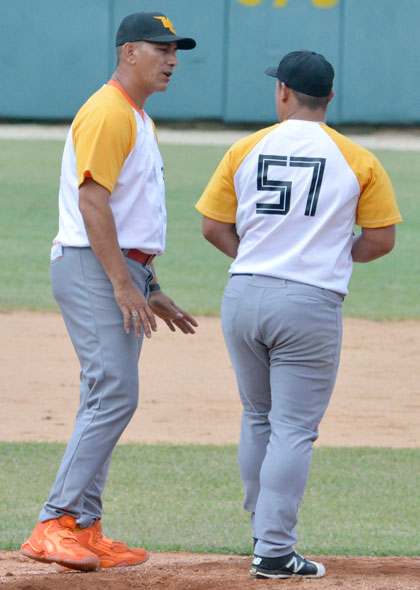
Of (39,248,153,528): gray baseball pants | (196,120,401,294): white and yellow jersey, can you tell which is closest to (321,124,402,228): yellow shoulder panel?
(196,120,401,294): white and yellow jersey

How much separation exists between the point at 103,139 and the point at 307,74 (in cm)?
75

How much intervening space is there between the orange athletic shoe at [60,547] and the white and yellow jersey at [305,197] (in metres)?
1.14

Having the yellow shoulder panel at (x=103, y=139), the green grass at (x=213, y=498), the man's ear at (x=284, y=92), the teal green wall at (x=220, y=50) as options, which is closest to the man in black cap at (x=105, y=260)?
the yellow shoulder panel at (x=103, y=139)

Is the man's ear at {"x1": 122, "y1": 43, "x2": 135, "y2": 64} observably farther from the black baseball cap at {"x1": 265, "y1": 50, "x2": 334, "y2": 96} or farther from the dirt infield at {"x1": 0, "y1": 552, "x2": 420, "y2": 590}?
the dirt infield at {"x1": 0, "y1": 552, "x2": 420, "y2": 590}

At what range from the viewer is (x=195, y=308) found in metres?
10.7

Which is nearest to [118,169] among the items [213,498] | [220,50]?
[213,498]

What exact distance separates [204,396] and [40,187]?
11540mm

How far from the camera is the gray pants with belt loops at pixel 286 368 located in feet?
11.1

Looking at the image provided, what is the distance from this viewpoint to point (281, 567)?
3.42m

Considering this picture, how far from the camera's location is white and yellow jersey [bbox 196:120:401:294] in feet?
11.1

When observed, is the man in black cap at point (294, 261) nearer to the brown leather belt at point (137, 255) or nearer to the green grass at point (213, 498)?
the brown leather belt at point (137, 255)

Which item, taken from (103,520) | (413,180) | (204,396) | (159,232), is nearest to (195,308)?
(204,396)

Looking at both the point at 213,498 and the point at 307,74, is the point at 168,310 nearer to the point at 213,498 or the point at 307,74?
the point at 307,74

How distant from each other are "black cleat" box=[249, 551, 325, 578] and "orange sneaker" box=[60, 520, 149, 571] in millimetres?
538
